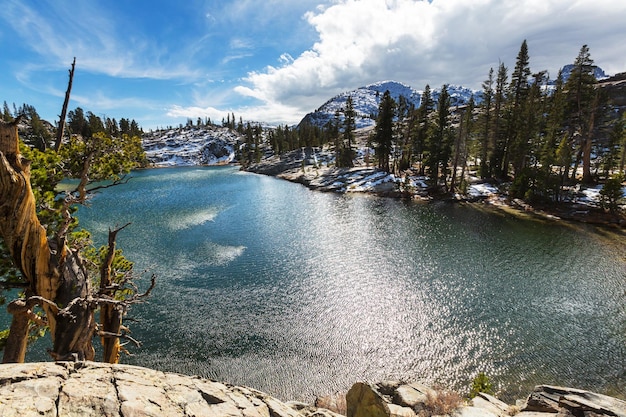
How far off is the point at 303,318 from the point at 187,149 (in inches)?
7525

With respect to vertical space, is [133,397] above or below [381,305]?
above

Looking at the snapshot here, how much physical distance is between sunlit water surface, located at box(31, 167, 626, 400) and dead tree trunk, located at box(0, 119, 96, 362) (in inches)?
364

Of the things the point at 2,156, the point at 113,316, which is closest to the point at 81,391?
the point at 2,156

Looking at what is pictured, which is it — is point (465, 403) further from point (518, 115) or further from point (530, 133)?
point (518, 115)

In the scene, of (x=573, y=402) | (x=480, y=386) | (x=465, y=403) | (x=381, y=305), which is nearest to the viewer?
(x=573, y=402)

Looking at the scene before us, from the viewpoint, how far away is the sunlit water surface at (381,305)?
1620 centimetres

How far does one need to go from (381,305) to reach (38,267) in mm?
20004

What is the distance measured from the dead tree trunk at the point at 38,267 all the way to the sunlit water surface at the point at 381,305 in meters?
9.24

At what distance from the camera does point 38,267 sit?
798 centimetres

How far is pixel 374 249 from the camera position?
33.6 metres

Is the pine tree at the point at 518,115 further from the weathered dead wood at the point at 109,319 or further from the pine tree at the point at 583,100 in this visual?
the weathered dead wood at the point at 109,319

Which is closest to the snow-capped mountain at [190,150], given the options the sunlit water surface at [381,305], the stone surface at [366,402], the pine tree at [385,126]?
the pine tree at [385,126]

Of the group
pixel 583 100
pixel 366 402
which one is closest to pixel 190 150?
pixel 583 100

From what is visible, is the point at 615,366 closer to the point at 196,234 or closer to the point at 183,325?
the point at 183,325
